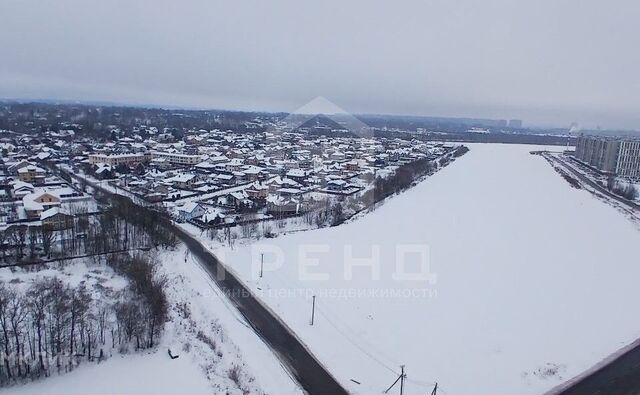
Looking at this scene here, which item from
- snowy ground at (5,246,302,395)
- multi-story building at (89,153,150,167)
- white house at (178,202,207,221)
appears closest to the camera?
snowy ground at (5,246,302,395)

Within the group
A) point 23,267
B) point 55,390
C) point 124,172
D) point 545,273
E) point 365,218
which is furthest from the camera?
point 124,172

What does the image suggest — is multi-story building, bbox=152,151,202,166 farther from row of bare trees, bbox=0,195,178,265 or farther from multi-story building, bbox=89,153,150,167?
row of bare trees, bbox=0,195,178,265

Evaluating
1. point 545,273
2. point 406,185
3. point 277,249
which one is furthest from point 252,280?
point 406,185

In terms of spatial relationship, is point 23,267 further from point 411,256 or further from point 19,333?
point 411,256

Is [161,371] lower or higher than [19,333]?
lower

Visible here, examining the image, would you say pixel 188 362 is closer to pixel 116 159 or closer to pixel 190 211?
pixel 190 211

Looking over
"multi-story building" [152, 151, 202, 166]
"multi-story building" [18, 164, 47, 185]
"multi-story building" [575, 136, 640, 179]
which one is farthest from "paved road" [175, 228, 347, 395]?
"multi-story building" [575, 136, 640, 179]
